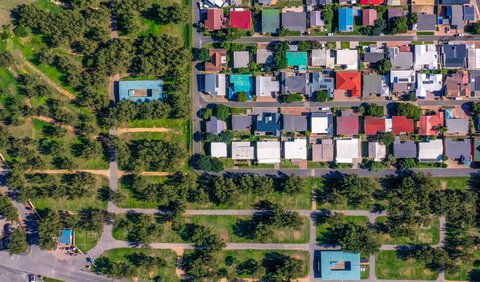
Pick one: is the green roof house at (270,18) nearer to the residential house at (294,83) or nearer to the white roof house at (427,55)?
the residential house at (294,83)

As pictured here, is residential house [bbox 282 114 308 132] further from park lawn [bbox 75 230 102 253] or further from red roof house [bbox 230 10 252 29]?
park lawn [bbox 75 230 102 253]

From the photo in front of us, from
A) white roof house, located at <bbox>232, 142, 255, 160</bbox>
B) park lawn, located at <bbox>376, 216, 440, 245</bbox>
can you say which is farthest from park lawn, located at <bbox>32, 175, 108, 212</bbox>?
park lawn, located at <bbox>376, 216, 440, 245</bbox>

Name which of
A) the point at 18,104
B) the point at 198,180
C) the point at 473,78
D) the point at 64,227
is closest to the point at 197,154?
the point at 198,180

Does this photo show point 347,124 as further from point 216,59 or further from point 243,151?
point 216,59

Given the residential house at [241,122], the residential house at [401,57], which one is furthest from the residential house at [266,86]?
the residential house at [401,57]

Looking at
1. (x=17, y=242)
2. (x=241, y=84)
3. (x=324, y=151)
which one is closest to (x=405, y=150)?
(x=324, y=151)

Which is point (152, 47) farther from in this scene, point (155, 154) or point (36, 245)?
point (36, 245)
